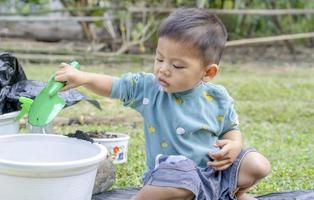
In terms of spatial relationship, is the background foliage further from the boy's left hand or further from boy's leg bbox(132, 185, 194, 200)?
boy's leg bbox(132, 185, 194, 200)

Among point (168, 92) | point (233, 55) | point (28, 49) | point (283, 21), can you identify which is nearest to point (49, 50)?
point (28, 49)

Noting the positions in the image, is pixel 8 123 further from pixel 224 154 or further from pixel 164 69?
pixel 224 154

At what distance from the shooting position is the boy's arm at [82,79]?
215 centimetres

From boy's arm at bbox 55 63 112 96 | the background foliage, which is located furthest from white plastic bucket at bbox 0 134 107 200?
the background foliage

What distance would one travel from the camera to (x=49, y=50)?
7.96m

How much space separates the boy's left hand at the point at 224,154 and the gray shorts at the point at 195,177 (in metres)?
0.02

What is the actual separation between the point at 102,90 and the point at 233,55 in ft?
22.0

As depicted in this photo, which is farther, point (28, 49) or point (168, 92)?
point (28, 49)

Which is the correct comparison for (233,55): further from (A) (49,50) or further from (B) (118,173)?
(B) (118,173)

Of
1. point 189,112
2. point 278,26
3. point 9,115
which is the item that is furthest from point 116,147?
point 278,26

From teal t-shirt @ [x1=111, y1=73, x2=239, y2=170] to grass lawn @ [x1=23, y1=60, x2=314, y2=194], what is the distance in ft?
2.06

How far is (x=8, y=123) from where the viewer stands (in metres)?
2.58

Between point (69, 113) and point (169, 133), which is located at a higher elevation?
point (169, 133)

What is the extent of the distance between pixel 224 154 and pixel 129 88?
0.41 metres
